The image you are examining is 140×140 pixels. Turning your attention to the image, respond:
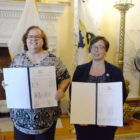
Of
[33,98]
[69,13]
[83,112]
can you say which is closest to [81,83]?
[83,112]

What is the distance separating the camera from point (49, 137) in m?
1.47

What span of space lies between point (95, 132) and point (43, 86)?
0.51 metres

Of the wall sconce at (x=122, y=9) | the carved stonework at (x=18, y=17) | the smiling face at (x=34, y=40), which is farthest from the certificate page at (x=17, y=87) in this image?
the wall sconce at (x=122, y=9)

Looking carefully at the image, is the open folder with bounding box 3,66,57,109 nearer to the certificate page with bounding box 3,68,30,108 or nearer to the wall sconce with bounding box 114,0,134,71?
the certificate page with bounding box 3,68,30,108

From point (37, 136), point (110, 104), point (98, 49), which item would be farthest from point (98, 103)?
point (37, 136)

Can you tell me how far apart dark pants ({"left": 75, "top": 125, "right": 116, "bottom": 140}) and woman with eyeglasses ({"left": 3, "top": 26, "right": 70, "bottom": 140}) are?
239mm

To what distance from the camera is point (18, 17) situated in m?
2.59

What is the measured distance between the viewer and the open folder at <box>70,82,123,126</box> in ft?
4.56

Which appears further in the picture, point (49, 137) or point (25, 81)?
point (49, 137)

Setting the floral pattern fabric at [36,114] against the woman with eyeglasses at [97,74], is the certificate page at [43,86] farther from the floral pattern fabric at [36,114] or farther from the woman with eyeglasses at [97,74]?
the woman with eyeglasses at [97,74]

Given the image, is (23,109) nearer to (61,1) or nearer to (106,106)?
(106,106)

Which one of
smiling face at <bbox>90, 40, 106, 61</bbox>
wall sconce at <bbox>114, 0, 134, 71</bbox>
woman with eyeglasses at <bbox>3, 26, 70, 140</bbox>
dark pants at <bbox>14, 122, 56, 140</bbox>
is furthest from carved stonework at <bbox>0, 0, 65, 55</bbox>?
dark pants at <bbox>14, 122, 56, 140</bbox>

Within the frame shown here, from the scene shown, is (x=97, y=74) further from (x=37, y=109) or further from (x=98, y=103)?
(x=37, y=109)

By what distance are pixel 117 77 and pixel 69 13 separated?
5.49 feet
